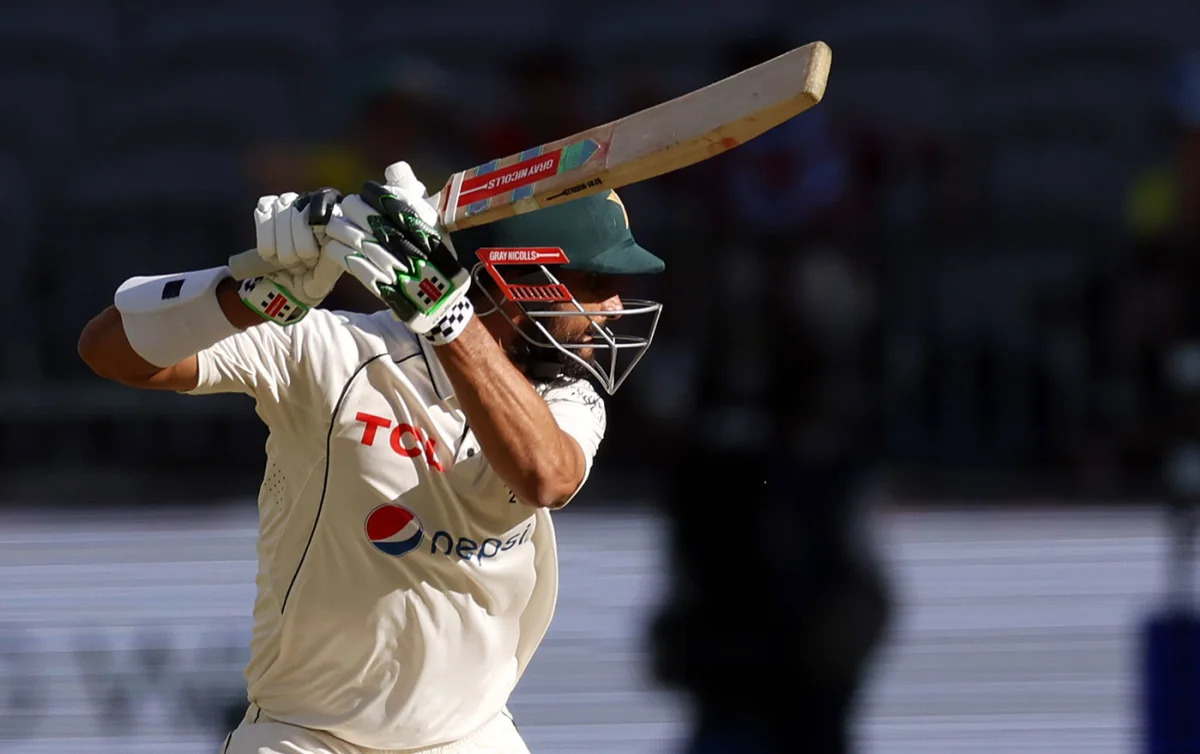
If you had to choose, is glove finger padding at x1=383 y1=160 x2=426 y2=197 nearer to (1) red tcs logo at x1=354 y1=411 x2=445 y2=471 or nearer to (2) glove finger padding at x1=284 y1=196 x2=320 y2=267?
(2) glove finger padding at x1=284 y1=196 x2=320 y2=267

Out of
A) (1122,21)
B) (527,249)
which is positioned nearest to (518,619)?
(527,249)

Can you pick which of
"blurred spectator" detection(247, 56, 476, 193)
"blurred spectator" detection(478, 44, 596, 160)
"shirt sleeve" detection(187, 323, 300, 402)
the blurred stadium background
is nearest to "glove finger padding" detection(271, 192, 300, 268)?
"shirt sleeve" detection(187, 323, 300, 402)

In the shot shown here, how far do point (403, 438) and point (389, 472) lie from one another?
0.15 feet

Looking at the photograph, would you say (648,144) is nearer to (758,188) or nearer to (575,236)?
(575,236)

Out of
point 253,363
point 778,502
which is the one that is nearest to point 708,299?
point 778,502

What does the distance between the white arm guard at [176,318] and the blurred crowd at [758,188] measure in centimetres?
216

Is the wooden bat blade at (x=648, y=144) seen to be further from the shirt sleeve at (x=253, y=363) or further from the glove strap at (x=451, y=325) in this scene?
the shirt sleeve at (x=253, y=363)

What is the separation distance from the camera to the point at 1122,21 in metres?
5.44

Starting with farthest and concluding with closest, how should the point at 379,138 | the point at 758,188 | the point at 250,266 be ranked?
the point at 379,138, the point at 758,188, the point at 250,266

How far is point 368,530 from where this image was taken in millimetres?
1936

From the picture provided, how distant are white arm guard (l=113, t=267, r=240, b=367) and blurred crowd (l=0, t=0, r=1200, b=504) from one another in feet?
7.10

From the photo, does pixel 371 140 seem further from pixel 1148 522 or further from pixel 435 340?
pixel 435 340

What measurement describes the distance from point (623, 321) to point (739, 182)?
184 centimetres

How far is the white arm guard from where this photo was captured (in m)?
1.77
